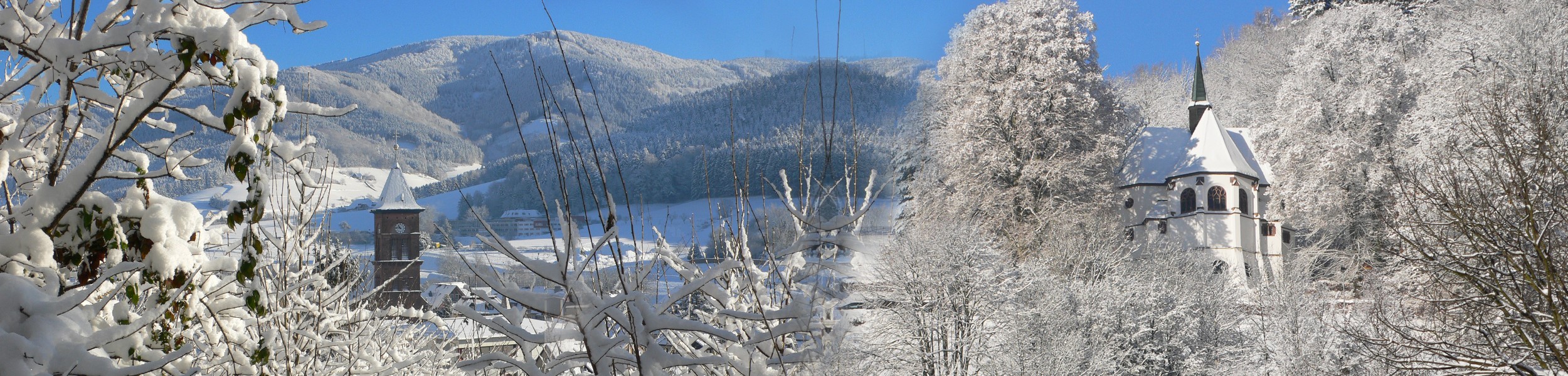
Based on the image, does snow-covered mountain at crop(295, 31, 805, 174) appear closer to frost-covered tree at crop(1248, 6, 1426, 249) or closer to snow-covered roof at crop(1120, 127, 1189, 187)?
snow-covered roof at crop(1120, 127, 1189, 187)

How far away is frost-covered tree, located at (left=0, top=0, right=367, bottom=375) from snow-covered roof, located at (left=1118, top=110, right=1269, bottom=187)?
2772 cm

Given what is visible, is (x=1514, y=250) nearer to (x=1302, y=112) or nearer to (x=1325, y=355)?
(x=1325, y=355)

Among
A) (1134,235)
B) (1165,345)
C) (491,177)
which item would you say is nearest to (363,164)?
(491,177)

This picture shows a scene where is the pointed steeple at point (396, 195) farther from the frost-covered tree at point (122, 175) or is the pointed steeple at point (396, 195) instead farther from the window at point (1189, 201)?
the frost-covered tree at point (122, 175)

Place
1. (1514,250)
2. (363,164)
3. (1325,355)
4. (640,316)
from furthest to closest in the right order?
→ (363,164) → (1325,355) → (1514,250) → (640,316)

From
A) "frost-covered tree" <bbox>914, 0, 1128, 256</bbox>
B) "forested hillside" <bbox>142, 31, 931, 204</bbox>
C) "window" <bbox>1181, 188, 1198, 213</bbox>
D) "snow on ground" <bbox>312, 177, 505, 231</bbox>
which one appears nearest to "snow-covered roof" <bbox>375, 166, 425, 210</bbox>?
"forested hillside" <bbox>142, 31, 931, 204</bbox>

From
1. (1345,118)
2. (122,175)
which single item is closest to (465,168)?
(1345,118)

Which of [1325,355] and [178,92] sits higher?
[178,92]

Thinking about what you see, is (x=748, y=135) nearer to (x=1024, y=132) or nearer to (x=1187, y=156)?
(x=1024, y=132)

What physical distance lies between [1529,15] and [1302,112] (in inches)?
195

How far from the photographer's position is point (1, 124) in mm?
2393

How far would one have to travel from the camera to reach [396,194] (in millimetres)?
33562

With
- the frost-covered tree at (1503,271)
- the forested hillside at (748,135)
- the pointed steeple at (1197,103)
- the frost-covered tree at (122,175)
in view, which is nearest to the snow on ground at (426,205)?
the forested hillside at (748,135)

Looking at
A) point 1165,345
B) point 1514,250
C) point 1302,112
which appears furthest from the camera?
point 1302,112
